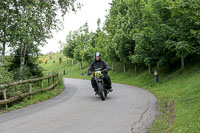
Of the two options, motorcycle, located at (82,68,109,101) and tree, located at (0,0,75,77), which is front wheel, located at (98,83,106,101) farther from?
tree, located at (0,0,75,77)

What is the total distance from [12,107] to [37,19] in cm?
639

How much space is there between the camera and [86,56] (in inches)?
1590

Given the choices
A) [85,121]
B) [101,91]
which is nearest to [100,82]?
[101,91]

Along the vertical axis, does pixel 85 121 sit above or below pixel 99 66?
below

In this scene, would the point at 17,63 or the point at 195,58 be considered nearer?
the point at 17,63

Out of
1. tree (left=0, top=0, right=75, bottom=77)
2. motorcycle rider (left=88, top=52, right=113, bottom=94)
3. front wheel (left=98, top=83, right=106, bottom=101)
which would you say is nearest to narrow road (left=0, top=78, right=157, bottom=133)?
front wheel (left=98, top=83, right=106, bottom=101)

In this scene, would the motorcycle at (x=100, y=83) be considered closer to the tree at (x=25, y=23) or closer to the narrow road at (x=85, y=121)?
the narrow road at (x=85, y=121)

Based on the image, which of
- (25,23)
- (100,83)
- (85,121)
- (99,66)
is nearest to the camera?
(85,121)

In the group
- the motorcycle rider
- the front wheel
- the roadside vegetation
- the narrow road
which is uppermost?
the roadside vegetation

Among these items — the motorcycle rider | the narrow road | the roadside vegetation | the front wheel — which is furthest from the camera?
the roadside vegetation

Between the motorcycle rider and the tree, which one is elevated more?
the tree

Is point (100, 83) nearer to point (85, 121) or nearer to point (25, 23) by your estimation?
point (85, 121)

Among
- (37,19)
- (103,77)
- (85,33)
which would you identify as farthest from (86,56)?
(103,77)

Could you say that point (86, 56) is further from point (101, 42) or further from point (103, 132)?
point (103, 132)
